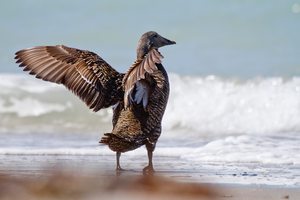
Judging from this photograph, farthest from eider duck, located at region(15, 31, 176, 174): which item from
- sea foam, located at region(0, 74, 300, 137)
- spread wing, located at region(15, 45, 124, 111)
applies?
sea foam, located at region(0, 74, 300, 137)

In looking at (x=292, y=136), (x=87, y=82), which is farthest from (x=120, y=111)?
(x=292, y=136)

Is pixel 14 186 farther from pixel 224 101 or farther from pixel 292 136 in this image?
pixel 224 101

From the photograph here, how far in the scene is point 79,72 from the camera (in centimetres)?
673

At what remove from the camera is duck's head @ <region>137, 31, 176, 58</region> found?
686 centimetres

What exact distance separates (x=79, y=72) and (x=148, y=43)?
0.69 metres

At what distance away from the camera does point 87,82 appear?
6660 mm

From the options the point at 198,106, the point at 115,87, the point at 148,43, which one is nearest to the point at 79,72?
the point at 115,87

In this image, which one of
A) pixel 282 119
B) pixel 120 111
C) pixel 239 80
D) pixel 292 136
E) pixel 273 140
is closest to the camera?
pixel 120 111

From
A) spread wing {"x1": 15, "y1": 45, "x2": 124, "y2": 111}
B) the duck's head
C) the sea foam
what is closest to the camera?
spread wing {"x1": 15, "y1": 45, "x2": 124, "y2": 111}

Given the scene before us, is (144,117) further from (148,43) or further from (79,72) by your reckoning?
(148,43)

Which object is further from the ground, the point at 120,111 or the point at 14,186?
the point at 120,111

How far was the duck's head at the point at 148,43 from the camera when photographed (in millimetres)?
6855

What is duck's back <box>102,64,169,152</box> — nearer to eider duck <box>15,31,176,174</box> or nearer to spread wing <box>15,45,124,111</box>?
eider duck <box>15,31,176,174</box>

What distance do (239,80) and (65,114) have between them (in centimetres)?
441
